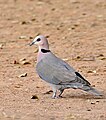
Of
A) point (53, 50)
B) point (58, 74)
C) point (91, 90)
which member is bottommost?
point (53, 50)

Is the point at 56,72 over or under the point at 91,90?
over

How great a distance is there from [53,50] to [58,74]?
4.13 m

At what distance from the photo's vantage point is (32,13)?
18.5 meters

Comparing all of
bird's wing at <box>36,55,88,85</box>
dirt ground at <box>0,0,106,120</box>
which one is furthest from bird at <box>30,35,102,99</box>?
dirt ground at <box>0,0,106,120</box>

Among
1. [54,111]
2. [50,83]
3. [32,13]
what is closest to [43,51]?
[50,83]

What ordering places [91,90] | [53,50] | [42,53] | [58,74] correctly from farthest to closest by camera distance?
1. [53,50]
2. [42,53]
3. [58,74]
4. [91,90]

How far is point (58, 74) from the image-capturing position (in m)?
8.76

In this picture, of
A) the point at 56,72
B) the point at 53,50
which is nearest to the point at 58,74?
the point at 56,72

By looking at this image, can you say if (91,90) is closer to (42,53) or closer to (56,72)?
(56,72)

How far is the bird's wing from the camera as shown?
8.64 metres

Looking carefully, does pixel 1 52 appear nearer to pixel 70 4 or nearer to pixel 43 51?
pixel 43 51

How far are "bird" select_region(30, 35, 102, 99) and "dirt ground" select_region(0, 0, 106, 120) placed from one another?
15cm

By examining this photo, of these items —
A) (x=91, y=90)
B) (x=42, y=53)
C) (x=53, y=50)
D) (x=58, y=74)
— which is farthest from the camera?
(x=53, y=50)

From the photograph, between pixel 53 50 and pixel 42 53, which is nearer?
pixel 42 53
